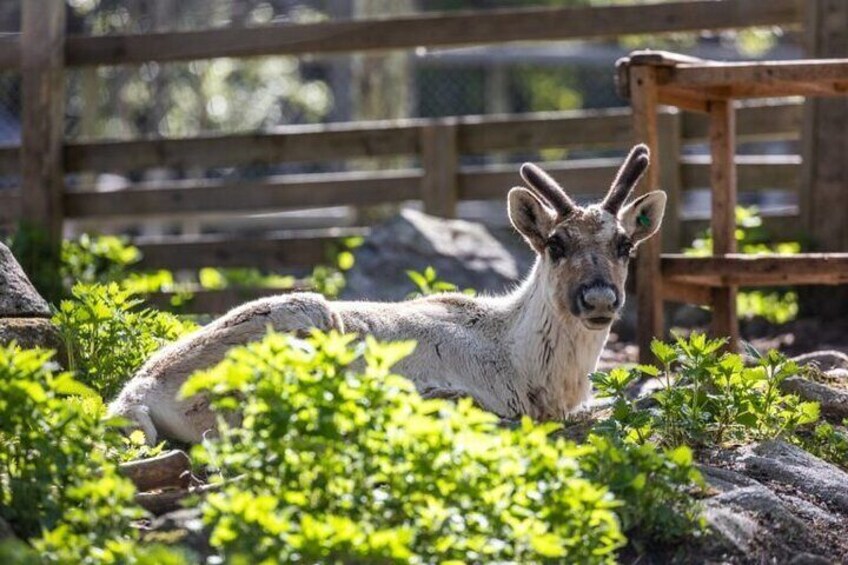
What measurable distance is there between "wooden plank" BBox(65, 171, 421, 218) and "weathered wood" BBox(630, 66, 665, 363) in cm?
374

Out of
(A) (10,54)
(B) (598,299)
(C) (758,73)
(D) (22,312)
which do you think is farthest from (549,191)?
(A) (10,54)

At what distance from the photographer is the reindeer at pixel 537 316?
7.55 m

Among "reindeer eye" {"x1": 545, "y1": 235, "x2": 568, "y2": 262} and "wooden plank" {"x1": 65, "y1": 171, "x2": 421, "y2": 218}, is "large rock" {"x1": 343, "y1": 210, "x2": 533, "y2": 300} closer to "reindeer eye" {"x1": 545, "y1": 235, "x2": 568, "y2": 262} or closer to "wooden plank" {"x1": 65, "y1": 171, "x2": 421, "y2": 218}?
"wooden plank" {"x1": 65, "y1": 171, "x2": 421, "y2": 218}

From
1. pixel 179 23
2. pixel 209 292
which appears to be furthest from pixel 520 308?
pixel 179 23

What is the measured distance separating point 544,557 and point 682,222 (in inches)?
302

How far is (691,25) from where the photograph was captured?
463 inches

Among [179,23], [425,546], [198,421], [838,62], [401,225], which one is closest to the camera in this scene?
[425,546]

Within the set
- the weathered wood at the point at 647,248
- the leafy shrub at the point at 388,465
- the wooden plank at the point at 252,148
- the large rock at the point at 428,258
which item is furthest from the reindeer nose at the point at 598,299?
the wooden plank at the point at 252,148

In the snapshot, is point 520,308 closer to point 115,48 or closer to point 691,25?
point 691,25

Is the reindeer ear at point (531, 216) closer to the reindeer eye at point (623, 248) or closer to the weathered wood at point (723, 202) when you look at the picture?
the reindeer eye at point (623, 248)

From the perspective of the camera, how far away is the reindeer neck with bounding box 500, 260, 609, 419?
25.5ft

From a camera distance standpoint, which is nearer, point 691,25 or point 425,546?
point 425,546

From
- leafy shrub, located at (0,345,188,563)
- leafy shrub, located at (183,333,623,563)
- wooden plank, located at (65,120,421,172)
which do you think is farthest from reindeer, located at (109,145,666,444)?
wooden plank, located at (65,120,421,172)

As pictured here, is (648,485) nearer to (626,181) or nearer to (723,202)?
(626,181)
